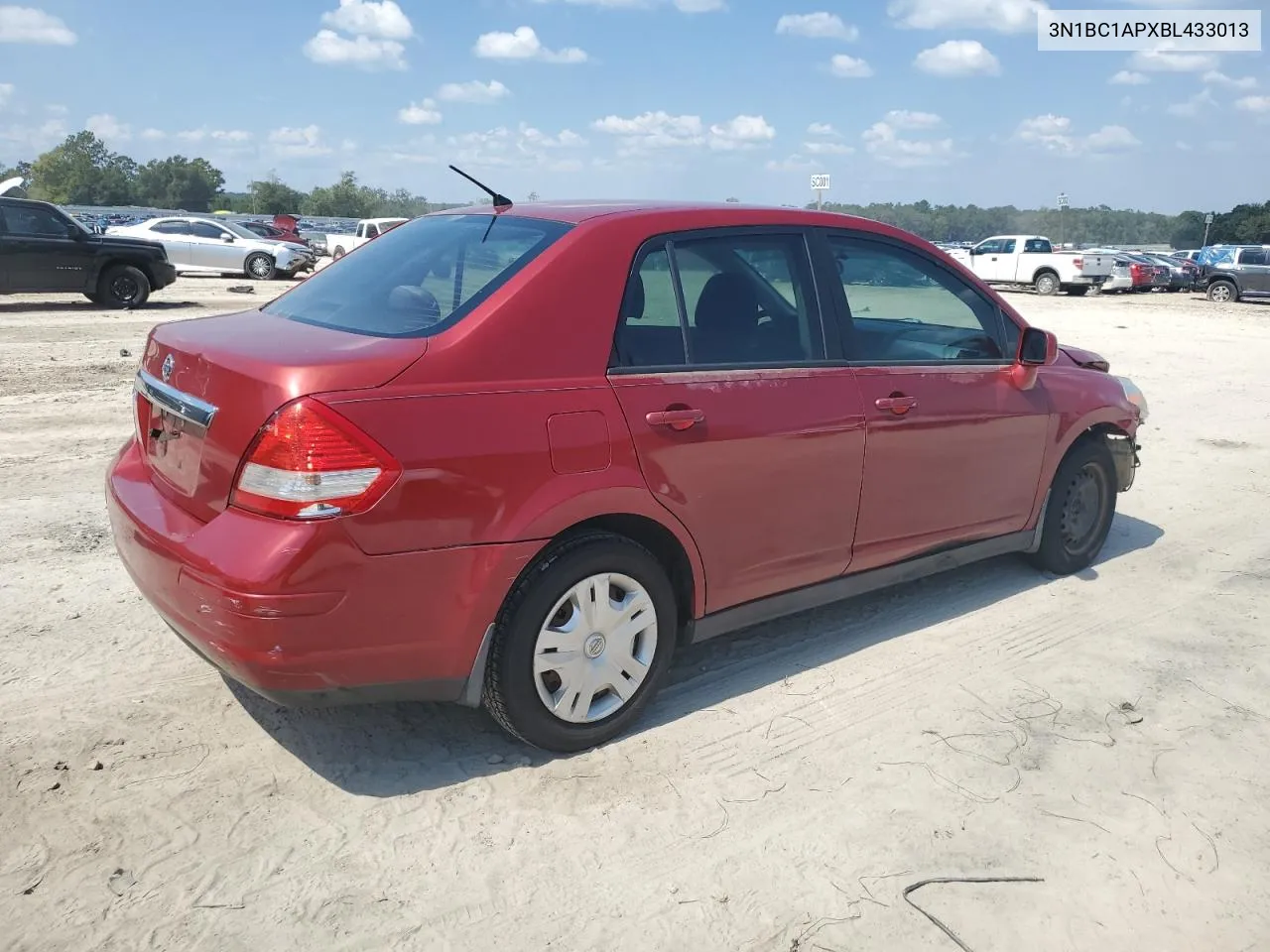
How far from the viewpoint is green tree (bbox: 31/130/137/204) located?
76.1m

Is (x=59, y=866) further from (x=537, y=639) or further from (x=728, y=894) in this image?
(x=728, y=894)

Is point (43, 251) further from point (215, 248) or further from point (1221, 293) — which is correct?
point (1221, 293)

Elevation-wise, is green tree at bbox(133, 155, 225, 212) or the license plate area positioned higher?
green tree at bbox(133, 155, 225, 212)

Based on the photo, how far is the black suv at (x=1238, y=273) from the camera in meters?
29.1

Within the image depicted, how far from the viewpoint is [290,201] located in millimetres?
86000

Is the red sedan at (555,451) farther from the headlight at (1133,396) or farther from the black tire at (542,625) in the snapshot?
the headlight at (1133,396)

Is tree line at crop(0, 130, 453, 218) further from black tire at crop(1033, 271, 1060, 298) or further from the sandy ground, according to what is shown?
the sandy ground

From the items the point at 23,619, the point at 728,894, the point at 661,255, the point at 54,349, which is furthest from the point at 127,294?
the point at 728,894

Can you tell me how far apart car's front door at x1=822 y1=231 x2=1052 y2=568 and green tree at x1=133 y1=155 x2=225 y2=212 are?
81.2 m

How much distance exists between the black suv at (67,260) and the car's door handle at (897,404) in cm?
1484

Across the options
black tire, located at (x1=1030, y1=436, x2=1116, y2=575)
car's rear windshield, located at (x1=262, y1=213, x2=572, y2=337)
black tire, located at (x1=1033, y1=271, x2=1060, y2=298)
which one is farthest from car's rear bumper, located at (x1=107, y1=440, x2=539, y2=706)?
black tire, located at (x1=1033, y1=271, x2=1060, y2=298)

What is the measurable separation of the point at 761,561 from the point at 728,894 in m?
1.29

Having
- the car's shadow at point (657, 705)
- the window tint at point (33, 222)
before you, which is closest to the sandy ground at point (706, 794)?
the car's shadow at point (657, 705)

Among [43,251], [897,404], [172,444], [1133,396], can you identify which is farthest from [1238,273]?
[172,444]
